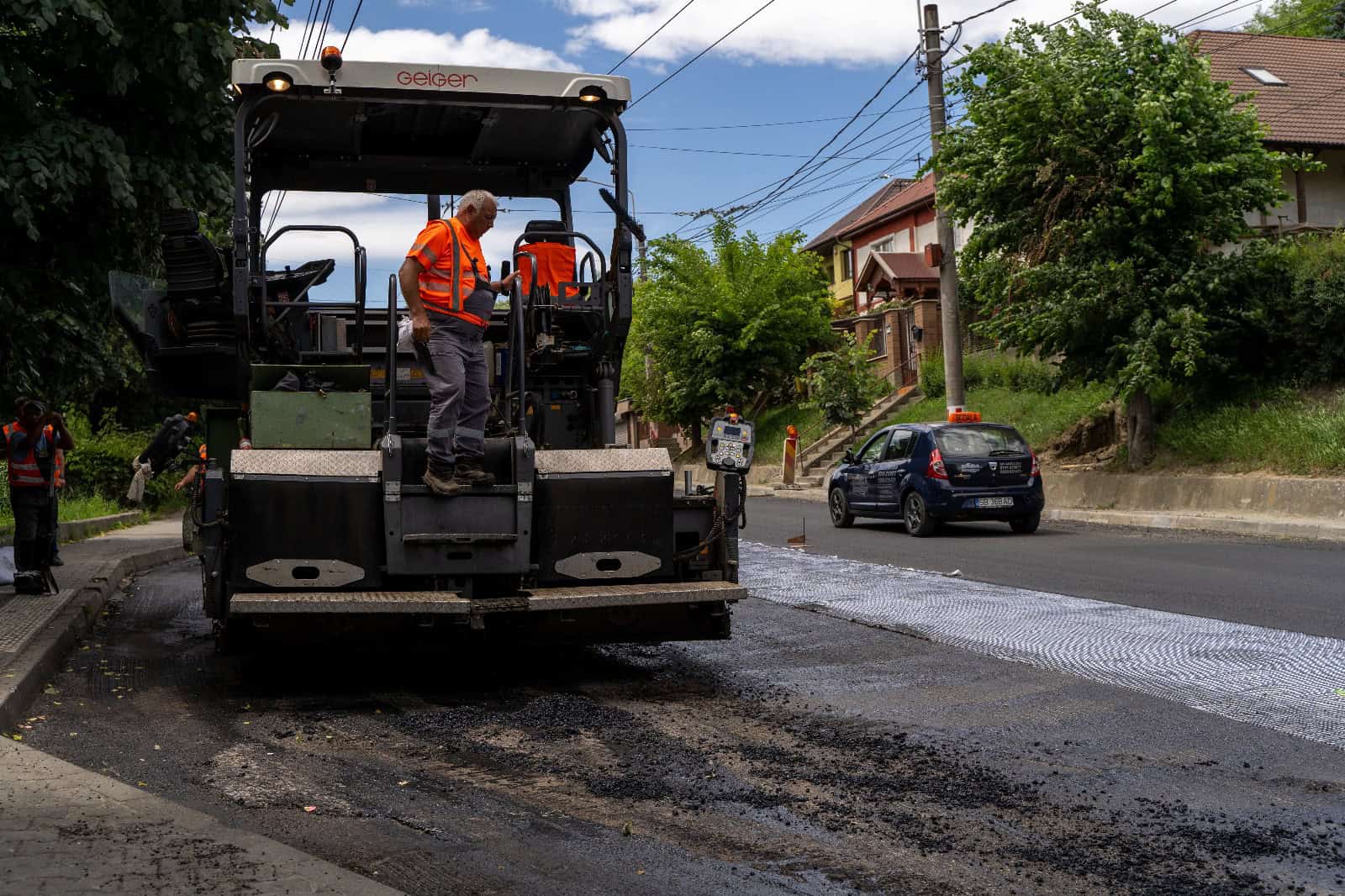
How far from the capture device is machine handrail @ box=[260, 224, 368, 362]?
824 cm

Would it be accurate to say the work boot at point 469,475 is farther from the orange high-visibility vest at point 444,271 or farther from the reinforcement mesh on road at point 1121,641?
the reinforcement mesh on road at point 1121,641

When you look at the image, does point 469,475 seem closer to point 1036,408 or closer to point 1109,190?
point 1109,190

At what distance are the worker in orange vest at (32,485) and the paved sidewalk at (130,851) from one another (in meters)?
6.88

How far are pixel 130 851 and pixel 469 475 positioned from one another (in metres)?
3.11

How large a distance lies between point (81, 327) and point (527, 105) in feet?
17.6

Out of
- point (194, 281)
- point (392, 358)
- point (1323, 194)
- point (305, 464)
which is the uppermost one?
point (1323, 194)

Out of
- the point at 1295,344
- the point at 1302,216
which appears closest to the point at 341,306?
the point at 1295,344

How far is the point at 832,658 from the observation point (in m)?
8.55

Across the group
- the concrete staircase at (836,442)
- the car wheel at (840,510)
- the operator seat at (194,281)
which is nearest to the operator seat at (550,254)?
the operator seat at (194,281)

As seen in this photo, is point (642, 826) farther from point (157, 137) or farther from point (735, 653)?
point (157, 137)

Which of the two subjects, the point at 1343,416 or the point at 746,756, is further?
the point at 1343,416

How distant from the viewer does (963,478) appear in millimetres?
18984

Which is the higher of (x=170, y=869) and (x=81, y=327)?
(x=81, y=327)

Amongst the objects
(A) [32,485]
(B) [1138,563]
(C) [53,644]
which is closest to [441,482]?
(C) [53,644]
